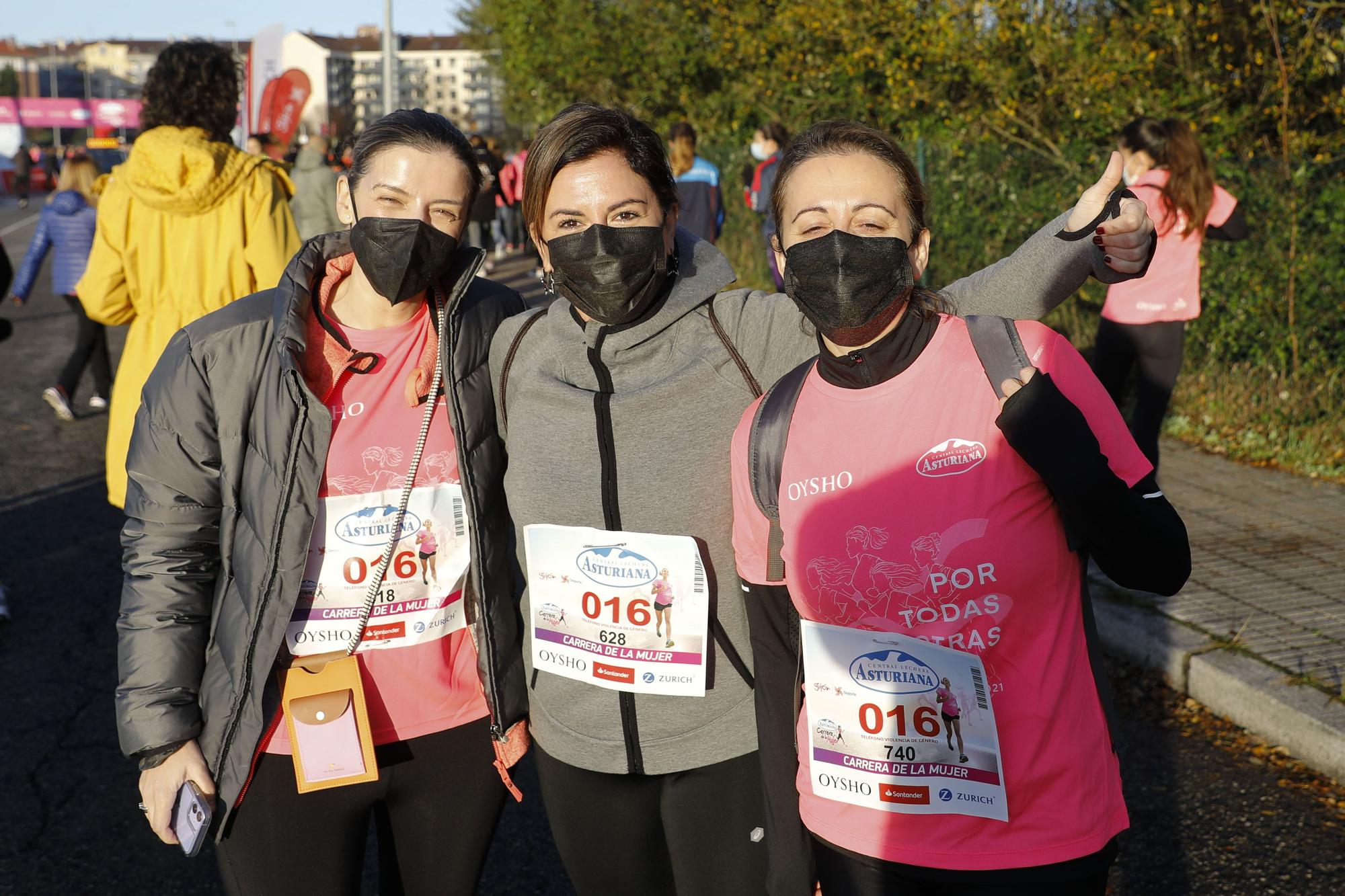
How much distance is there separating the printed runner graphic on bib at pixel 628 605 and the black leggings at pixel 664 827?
0.64ft

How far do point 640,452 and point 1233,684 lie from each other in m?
3.18

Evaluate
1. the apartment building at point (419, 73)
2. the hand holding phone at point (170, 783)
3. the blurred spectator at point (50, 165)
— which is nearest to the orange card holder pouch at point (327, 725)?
the hand holding phone at point (170, 783)

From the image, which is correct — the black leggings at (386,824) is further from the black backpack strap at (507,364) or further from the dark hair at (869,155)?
the dark hair at (869,155)

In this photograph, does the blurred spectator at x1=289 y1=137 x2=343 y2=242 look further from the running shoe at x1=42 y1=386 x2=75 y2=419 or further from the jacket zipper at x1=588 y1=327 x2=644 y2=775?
the jacket zipper at x1=588 y1=327 x2=644 y2=775

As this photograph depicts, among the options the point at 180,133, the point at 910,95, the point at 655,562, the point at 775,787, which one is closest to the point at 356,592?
the point at 655,562

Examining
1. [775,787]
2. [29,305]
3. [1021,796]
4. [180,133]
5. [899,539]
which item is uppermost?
[180,133]

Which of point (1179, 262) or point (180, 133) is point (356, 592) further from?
point (1179, 262)

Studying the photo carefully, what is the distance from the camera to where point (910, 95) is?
1432 cm

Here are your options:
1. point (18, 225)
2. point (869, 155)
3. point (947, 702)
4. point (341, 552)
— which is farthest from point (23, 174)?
point (947, 702)

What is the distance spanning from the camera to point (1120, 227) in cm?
212

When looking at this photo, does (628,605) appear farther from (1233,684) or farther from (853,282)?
(1233,684)

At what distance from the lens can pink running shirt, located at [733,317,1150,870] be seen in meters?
1.92

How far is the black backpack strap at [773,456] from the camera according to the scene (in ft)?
6.97

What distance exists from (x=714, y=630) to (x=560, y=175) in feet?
3.03
